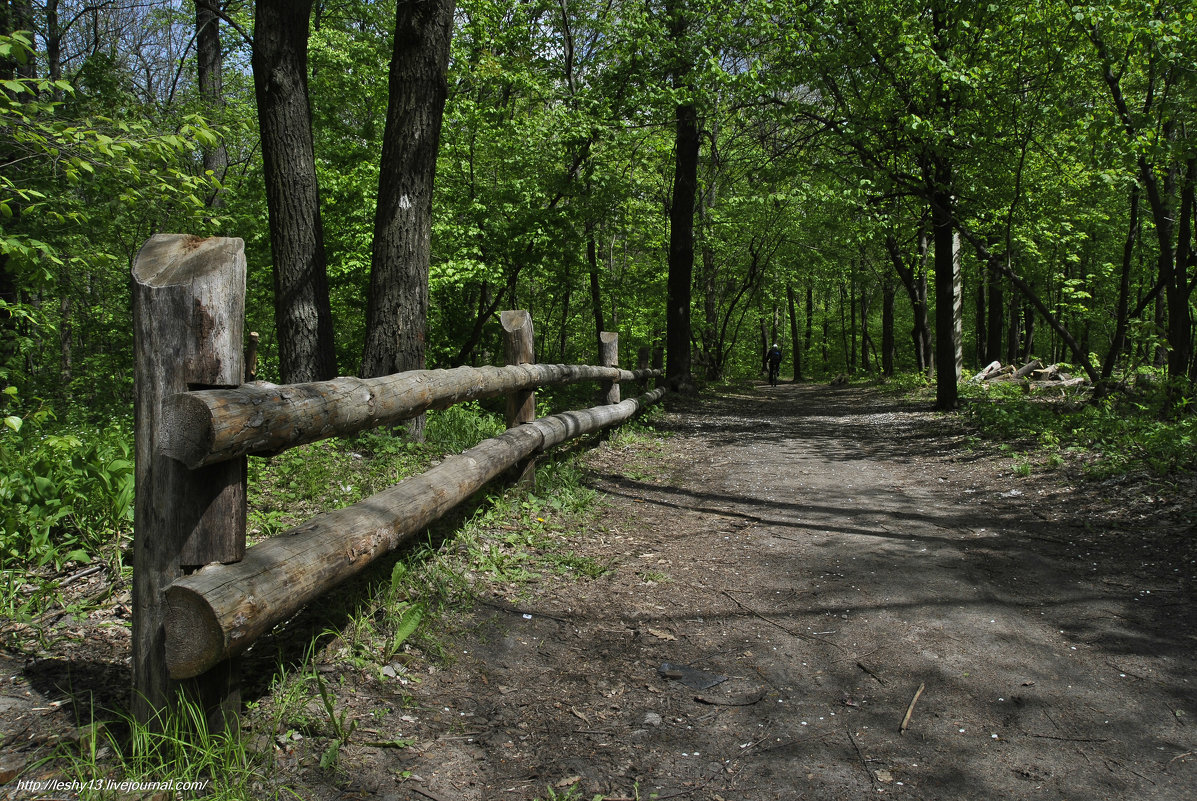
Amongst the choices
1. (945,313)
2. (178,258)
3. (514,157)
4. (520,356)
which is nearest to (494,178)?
(514,157)

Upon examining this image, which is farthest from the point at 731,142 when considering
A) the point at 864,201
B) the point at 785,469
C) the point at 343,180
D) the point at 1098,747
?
the point at 1098,747

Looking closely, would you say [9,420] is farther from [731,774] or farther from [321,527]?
[731,774]

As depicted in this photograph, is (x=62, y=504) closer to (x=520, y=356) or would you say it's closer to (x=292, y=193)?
(x=520, y=356)

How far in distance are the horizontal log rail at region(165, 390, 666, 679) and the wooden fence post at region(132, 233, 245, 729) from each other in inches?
5.1

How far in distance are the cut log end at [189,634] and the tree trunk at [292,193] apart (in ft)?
14.9

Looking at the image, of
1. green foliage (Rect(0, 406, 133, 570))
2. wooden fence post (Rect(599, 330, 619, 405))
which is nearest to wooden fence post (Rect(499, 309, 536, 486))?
green foliage (Rect(0, 406, 133, 570))

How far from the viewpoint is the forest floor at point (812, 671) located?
7.70ft

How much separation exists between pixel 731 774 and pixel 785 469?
5.68 meters

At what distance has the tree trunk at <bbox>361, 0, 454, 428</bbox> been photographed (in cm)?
623

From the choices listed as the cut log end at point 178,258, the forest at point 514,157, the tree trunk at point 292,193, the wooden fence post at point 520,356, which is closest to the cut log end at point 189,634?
the cut log end at point 178,258

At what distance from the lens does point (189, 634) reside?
77.4 inches

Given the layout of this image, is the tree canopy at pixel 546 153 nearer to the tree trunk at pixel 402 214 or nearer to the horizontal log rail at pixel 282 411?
the tree trunk at pixel 402 214

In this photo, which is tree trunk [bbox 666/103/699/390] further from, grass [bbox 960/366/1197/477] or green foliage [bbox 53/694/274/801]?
green foliage [bbox 53/694/274/801]

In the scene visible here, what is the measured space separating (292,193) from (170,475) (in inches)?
200
